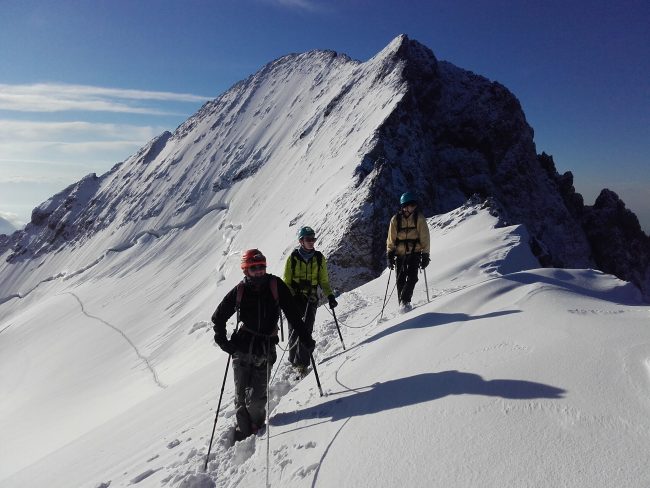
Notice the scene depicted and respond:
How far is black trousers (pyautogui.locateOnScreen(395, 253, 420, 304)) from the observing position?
9250mm

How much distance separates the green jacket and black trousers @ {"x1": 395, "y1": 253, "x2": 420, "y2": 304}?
2150 mm

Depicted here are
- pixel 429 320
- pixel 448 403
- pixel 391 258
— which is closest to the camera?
pixel 448 403

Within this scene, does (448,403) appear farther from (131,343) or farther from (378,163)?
(131,343)

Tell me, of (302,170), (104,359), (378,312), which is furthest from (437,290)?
(302,170)

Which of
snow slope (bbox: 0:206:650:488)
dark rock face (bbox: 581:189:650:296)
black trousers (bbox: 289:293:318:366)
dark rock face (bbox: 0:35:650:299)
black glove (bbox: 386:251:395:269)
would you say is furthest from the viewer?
dark rock face (bbox: 581:189:650:296)

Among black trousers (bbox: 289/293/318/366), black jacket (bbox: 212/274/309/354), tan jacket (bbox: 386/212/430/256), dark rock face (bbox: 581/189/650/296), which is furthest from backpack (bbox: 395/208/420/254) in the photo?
dark rock face (bbox: 581/189/650/296)

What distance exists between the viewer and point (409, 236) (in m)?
9.36

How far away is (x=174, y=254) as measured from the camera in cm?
4622

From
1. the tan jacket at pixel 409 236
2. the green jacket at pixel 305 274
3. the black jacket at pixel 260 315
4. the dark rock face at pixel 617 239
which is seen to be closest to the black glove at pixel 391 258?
the tan jacket at pixel 409 236

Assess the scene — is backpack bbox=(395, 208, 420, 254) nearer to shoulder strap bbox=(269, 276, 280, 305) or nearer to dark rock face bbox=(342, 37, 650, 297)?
shoulder strap bbox=(269, 276, 280, 305)

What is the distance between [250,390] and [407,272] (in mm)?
4540

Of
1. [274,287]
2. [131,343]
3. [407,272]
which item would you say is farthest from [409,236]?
[131,343]

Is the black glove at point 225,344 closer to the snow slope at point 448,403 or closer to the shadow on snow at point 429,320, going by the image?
the snow slope at point 448,403

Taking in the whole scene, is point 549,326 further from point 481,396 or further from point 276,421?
point 276,421
